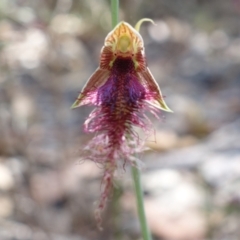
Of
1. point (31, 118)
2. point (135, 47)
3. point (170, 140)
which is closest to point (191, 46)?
point (170, 140)

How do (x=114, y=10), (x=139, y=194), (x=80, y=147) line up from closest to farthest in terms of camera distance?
(x=114, y=10)
(x=139, y=194)
(x=80, y=147)

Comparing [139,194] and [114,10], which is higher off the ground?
[114,10]

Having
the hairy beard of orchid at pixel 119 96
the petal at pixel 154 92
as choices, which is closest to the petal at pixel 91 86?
the hairy beard of orchid at pixel 119 96

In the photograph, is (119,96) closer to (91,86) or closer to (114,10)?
(91,86)

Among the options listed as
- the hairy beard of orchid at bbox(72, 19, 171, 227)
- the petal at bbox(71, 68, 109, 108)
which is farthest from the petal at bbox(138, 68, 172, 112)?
the petal at bbox(71, 68, 109, 108)

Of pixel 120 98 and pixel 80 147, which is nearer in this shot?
pixel 120 98

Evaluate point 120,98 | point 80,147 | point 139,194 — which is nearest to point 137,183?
point 139,194

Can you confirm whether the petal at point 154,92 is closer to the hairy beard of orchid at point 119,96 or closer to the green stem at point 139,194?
the hairy beard of orchid at point 119,96
